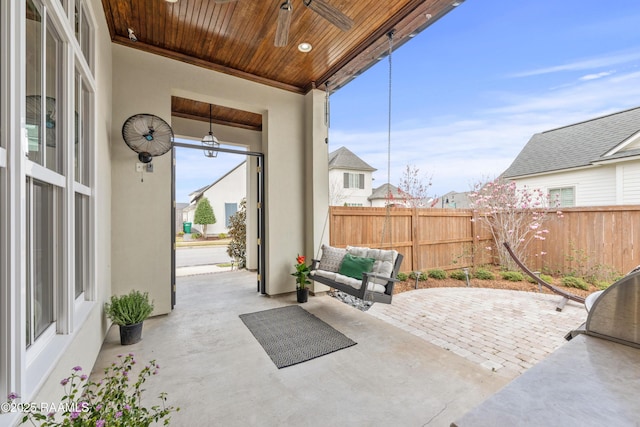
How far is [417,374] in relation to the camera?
2.29m

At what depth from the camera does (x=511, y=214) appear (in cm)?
604

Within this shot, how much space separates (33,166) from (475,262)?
738cm

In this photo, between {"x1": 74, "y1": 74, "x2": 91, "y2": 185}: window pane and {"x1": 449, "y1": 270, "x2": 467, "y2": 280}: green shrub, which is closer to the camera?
{"x1": 74, "y1": 74, "x2": 91, "y2": 185}: window pane

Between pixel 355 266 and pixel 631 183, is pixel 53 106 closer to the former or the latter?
pixel 355 266

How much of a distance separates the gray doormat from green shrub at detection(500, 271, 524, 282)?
429 centimetres

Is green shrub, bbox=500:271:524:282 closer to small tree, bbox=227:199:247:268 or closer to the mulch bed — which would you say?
the mulch bed

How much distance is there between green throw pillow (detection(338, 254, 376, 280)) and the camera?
373cm

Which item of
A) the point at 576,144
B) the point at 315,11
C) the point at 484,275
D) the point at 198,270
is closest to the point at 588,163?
the point at 576,144

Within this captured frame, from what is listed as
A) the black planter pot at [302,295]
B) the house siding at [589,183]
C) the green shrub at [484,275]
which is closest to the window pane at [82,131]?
the black planter pot at [302,295]

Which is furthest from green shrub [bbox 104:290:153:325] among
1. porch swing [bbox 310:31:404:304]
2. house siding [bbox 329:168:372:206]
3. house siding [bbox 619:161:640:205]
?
house siding [bbox 329:168:372:206]

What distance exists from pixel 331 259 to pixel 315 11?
10.4 ft

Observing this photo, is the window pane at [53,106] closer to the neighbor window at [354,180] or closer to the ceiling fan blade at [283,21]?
the ceiling fan blade at [283,21]

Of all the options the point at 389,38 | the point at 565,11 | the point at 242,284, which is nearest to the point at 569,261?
the point at 565,11

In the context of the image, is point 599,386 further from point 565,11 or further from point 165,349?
point 565,11
